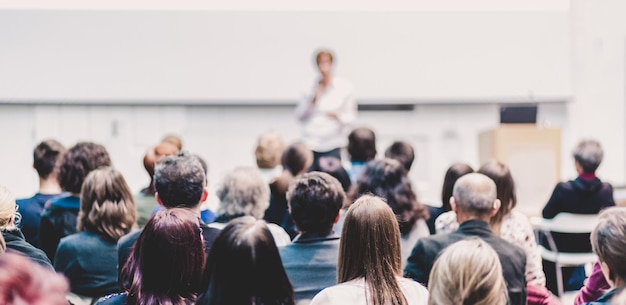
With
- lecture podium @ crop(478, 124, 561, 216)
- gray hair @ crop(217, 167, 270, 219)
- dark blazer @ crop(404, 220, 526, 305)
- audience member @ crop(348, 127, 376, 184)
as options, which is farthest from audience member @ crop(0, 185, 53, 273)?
lecture podium @ crop(478, 124, 561, 216)

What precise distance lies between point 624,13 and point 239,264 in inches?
216

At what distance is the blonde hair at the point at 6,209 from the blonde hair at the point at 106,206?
423 mm

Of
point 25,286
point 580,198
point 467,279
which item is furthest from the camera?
point 580,198

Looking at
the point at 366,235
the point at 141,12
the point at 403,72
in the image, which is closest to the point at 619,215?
the point at 366,235

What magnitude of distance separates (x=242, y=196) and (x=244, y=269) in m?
1.40

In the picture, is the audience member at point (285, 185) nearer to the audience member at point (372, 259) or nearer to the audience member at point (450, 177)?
the audience member at point (450, 177)

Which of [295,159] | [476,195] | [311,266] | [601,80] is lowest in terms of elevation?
[311,266]

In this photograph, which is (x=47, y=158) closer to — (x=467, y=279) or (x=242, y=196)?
(x=242, y=196)

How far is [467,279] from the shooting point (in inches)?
67.4

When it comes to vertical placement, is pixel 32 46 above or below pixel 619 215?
above

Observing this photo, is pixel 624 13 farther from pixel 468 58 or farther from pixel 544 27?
pixel 468 58

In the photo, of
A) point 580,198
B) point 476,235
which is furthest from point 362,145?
point 476,235

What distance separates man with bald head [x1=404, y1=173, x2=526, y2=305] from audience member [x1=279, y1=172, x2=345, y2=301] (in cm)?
35

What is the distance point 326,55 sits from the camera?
535 cm
